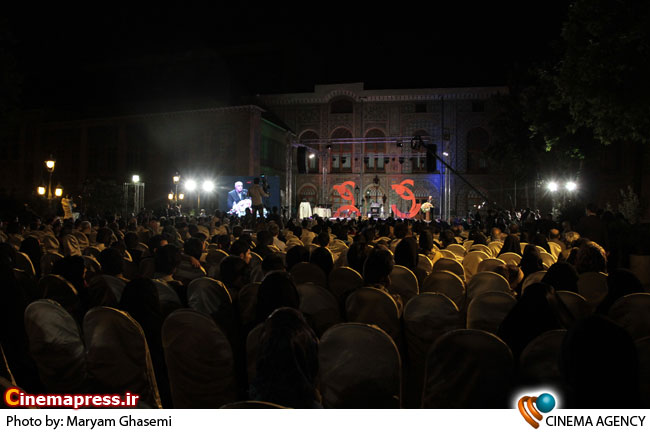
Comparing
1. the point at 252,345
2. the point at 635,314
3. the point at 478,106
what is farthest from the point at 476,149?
the point at 252,345

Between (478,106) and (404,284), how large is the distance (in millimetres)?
36272

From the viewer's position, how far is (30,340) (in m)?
4.09

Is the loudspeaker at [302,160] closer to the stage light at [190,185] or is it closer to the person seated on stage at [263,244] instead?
the stage light at [190,185]

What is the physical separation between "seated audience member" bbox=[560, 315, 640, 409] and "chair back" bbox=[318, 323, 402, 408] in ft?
3.39

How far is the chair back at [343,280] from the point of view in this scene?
20.4 ft

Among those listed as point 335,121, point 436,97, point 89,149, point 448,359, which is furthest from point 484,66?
point 448,359

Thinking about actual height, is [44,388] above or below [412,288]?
below

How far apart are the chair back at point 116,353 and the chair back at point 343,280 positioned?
2.89 meters

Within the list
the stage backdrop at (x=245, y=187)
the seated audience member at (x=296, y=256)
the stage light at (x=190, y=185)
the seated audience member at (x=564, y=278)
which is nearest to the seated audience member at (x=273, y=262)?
the seated audience member at (x=296, y=256)

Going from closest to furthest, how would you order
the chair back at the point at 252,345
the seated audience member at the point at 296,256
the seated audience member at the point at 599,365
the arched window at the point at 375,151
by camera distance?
the seated audience member at the point at 599,365 → the chair back at the point at 252,345 → the seated audience member at the point at 296,256 → the arched window at the point at 375,151

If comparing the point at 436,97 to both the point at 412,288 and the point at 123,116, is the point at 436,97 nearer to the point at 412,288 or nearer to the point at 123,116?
the point at 123,116

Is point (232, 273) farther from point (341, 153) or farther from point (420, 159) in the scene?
point (341, 153)

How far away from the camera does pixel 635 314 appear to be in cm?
395

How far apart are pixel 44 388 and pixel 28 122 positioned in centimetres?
4697
